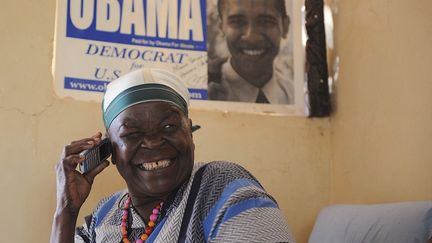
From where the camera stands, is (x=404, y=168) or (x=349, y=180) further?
(x=349, y=180)

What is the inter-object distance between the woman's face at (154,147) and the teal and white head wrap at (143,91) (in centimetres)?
2

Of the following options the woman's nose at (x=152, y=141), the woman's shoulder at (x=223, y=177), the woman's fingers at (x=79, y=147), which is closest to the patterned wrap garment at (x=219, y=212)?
the woman's shoulder at (x=223, y=177)

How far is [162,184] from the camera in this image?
124 cm

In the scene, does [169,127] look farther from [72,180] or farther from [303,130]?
[303,130]

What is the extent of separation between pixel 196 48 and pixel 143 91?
834 mm

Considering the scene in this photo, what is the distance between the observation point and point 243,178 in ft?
3.87

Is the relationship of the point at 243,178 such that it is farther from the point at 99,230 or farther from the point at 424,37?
the point at 424,37

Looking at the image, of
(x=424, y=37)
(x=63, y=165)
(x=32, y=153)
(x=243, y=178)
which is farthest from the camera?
(x=32, y=153)

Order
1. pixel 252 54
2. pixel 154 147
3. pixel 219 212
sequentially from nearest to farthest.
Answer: pixel 219 212
pixel 154 147
pixel 252 54

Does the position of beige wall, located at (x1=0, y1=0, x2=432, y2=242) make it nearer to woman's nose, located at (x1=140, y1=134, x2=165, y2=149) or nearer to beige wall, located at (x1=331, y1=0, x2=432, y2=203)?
beige wall, located at (x1=331, y1=0, x2=432, y2=203)

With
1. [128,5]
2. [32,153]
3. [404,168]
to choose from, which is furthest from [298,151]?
[32,153]

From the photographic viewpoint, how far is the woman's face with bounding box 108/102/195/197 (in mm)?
1242

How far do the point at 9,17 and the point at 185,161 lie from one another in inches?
40.1

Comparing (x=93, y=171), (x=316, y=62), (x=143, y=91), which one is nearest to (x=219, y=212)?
(x=143, y=91)
